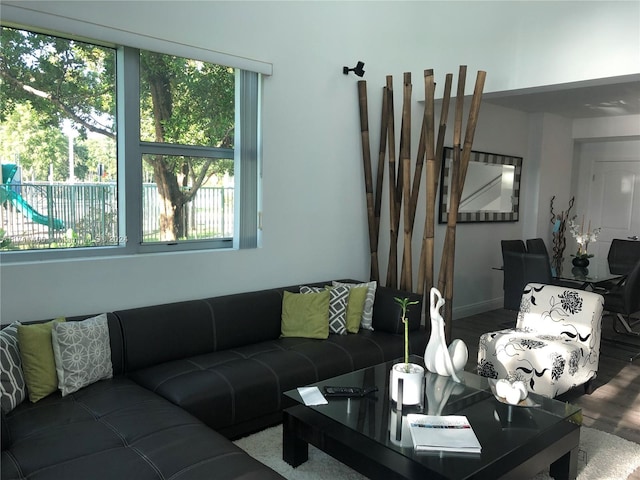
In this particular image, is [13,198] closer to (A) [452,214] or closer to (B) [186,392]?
(B) [186,392]

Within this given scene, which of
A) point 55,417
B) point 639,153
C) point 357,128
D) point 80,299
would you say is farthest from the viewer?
point 639,153

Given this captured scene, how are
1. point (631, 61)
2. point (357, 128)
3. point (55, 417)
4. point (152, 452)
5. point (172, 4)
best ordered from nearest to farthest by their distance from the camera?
1. point (152, 452)
2. point (55, 417)
3. point (172, 4)
4. point (631, 61)
5. point (357, 128)

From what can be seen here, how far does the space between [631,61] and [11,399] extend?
405 cm

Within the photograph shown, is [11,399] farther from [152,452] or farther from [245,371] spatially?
[245,371]

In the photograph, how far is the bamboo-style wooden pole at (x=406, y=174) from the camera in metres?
4.09

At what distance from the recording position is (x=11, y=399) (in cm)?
226

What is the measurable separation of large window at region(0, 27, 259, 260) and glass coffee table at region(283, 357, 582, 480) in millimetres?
1565

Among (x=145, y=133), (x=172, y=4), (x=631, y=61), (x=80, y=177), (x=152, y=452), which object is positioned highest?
(x=172, y=4)

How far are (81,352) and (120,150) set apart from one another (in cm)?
126

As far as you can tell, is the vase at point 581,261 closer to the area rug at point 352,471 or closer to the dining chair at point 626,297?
the dining chair at point 626,297

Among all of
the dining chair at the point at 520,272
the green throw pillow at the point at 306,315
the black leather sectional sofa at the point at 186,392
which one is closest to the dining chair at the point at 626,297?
the dining chair at the point at 520,272

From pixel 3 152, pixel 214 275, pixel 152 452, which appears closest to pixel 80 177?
pixel 3 152

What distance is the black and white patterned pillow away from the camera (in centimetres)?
224

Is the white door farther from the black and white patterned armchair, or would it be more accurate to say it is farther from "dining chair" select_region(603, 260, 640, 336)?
the black and white patterned armchair
